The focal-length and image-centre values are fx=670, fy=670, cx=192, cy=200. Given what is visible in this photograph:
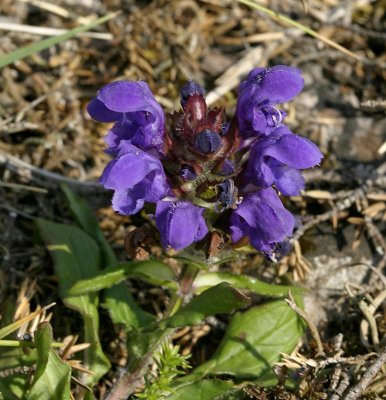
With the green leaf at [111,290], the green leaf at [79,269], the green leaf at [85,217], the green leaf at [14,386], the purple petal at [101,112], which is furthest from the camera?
the green leaf at [85,217]

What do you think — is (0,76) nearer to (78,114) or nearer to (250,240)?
(78,114)

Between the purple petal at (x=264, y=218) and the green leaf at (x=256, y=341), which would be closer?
the purple petal at (x=264, y=218)

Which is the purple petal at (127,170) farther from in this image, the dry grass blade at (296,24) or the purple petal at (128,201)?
the dry grass blade at (296,24)

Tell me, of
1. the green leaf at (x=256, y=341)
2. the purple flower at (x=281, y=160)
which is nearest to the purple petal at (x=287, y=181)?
the purple flower at (x=281, y=160)

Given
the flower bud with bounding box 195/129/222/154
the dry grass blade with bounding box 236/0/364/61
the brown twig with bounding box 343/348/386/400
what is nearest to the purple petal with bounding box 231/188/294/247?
the flower bud with bounding box 195/129/222/154

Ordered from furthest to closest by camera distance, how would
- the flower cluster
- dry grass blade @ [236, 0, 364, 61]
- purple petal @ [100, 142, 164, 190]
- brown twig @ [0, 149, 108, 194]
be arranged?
1. brown twig @ [0, 149, 108, 194]
2. dry grass blade @ [236, 0, 364, 61]
3. the flower cluster
4. purple petal @ [100, 142, 164, 190]

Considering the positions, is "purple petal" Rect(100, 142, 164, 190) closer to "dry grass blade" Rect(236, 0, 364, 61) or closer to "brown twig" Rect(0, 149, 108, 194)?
"brown twig" Rect(0, 149, 108, 194)

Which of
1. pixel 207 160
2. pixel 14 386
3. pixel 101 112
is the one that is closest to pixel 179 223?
pixel 207 160

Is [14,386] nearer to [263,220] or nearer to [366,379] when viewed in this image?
[263,220]
